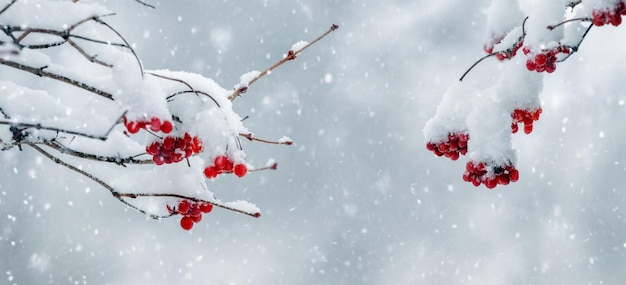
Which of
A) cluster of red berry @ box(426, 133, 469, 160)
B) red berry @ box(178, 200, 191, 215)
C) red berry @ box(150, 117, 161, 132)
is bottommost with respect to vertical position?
red berry @ box(150, 117, 161, 132)

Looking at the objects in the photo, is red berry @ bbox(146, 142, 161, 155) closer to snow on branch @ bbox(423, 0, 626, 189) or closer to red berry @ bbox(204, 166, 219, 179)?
red berry @ bbox(204, 166, 219, 179)

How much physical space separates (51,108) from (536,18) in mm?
2001

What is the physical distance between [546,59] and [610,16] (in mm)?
369

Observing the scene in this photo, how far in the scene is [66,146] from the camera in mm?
2174

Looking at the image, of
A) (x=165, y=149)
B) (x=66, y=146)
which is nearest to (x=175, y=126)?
(x=165, y=149)

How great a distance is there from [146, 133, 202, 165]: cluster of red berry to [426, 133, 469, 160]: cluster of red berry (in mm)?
1183

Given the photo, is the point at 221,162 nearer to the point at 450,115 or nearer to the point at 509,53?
the point at 450,115

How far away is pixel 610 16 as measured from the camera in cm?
203

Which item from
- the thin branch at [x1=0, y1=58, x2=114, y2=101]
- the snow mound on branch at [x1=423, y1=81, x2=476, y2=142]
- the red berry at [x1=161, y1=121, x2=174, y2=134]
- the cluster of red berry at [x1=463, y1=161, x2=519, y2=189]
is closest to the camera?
the thin branch at [x1=0, y1=58, x2=114, y2=101]

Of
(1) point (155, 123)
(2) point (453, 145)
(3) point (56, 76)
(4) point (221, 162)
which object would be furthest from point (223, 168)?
(2) point (453, 145)

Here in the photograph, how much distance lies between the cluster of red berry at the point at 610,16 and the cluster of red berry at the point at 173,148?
1518 mm

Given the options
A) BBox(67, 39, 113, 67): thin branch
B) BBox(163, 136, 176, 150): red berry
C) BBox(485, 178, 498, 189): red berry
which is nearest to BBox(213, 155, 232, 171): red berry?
BBox(163, 136, 176, 150): red berry

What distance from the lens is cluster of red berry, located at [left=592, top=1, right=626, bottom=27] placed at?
203 centimetres

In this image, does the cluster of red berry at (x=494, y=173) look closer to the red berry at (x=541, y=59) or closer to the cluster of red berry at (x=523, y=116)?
the cluster of red berry at (x=523, y=116)
